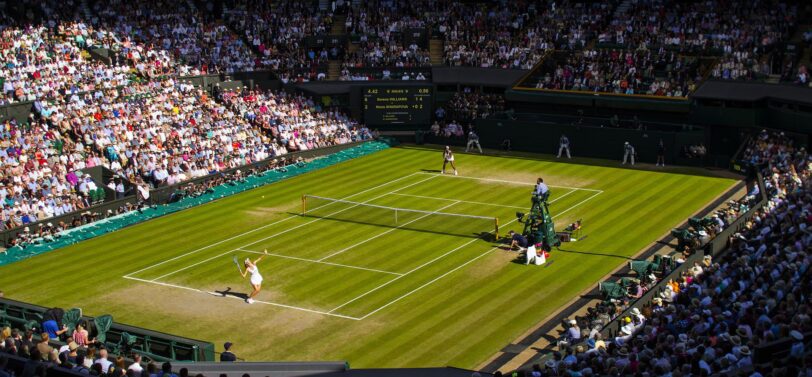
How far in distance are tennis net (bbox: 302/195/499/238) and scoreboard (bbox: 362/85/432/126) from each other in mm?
17783

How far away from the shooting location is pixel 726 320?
2367 cm

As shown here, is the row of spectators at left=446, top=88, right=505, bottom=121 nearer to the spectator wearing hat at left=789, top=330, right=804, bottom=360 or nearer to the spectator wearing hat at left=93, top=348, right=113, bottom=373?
the spectator wearing hat at left=93, top=348, right=113, bottom=373

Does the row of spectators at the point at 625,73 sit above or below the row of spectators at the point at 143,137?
above

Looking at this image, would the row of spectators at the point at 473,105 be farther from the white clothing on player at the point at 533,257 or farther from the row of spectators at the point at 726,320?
the row of spectators at the point at 726,320

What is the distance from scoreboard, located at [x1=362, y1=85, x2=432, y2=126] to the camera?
6406 centimetres

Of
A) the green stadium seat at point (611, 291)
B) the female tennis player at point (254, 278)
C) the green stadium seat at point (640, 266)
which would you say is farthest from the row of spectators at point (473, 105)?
the female tennis player at point (254, 278)

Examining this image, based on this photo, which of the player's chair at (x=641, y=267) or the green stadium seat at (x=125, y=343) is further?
the player's chair at (x=641, y=267)

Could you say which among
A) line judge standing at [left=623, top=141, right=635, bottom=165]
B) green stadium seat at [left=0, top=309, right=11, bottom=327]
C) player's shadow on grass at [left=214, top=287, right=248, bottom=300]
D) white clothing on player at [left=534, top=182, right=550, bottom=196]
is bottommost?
player's shadow on grass at [left=214, top=287, right=248, bottom=300]

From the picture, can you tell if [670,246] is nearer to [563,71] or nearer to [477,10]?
[563,71]

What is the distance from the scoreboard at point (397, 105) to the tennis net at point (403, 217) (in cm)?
1778

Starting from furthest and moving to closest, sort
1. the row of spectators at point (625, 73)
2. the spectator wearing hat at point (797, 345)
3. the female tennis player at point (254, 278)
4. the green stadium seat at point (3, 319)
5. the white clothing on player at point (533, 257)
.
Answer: the row of spectators at point (625, 73) → the white clothing on player at point (533, 257) → the female tennis player at point (254, 278) → the green stadium seat at point (3, 319) → the spectator wearing hat at point (797, 345)

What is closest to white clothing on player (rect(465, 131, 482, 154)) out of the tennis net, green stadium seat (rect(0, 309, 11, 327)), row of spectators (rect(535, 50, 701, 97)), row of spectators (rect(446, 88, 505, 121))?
row of spectators (rect(446, 88, 505, 121))

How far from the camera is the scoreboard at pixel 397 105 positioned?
6406cm

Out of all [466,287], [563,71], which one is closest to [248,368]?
[466,287]
